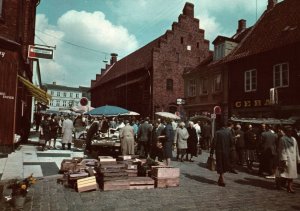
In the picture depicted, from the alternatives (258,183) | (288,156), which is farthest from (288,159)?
(258,183)

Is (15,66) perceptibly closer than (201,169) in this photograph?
No

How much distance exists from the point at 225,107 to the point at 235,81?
2.26m

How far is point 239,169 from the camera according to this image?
43.5ft

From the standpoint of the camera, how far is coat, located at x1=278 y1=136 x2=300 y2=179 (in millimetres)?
9117

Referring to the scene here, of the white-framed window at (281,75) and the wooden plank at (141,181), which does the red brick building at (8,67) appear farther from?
→ the white-framed window at (281,75)

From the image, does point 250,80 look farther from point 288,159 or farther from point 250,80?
point 288,159

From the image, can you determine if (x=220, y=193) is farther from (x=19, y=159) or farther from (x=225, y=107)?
(x=225, y=107)

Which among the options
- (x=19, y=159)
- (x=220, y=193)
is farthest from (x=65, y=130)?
(x=220, y=193)

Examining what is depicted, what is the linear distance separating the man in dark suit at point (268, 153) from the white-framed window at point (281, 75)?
875 centimetres

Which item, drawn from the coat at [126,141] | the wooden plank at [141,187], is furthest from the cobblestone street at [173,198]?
the coat at [126,141]

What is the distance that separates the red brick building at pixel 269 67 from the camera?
18.9 m

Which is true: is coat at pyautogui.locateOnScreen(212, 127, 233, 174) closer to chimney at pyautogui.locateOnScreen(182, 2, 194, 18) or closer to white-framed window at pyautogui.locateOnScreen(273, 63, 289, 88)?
white-framed window at pyautogui.locateOnScreen(273, 63, 289, 88)

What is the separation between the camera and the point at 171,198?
7711 millimetres

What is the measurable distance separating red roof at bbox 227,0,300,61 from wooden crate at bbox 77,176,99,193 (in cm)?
1533
